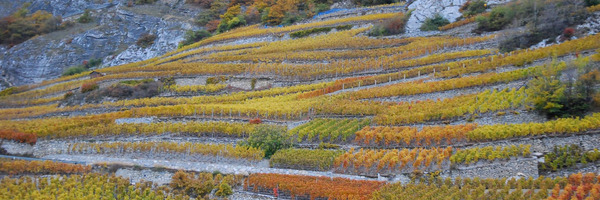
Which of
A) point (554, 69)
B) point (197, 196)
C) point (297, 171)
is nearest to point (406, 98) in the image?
point (554, 69)

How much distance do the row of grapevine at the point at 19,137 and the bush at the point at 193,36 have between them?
3877 cm

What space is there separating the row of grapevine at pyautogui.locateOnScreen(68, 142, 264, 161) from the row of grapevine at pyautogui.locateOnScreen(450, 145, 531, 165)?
998cm

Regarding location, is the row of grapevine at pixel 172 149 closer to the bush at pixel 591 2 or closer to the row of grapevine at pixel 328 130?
the row of grapevine at pixel 328 130

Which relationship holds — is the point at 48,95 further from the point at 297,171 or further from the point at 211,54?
the point at 297,171

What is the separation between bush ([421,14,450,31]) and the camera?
2025 inches

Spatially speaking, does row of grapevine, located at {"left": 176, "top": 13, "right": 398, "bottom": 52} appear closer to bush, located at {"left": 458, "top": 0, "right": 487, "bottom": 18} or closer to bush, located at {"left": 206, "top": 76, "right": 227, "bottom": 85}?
bush, located at {"left": 458, "top": 0, "right": 487, "bottom": 18}

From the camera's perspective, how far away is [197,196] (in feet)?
75.5

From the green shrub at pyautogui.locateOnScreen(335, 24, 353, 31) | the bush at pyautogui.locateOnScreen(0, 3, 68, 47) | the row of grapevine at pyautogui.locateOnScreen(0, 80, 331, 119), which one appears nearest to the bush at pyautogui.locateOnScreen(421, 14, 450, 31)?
the green shrub at pyautogui.locateOnScreen(335, 24, 353, 31)

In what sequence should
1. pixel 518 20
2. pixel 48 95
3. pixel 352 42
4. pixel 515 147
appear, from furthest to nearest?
pixel 48 95
pixel 352 42
pixel 518 20
pixel 515 147

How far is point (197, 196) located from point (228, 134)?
28.4 feet

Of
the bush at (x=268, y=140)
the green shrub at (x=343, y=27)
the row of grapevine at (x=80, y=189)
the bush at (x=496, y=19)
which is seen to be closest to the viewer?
the row of grapevine at (x=80, y=189)

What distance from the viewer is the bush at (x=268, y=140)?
28078mm

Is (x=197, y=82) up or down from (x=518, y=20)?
down

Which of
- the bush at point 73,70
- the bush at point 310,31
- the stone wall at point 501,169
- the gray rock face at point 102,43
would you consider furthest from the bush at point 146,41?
the stone wall at point 501,169
